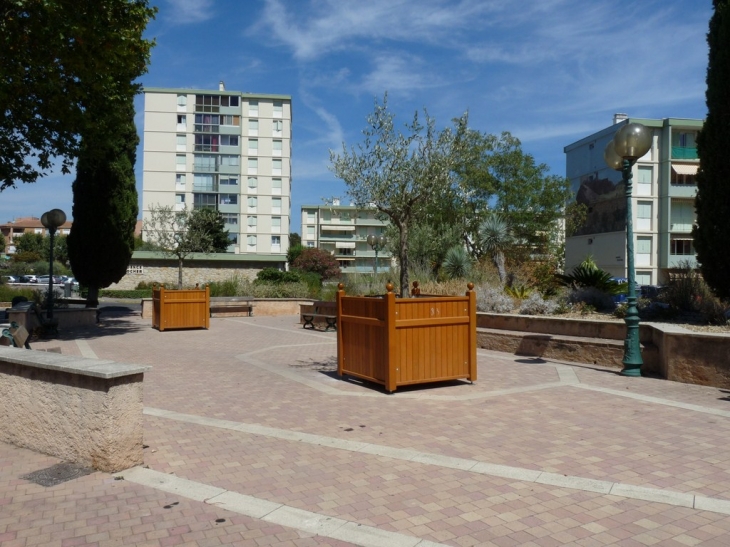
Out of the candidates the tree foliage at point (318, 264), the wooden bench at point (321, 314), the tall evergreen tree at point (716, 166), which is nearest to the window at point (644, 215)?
the tree foliage at point (318, 264)

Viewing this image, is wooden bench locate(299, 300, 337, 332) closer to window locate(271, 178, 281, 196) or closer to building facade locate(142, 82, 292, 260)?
building facade locate(142, 82, 292, 260)

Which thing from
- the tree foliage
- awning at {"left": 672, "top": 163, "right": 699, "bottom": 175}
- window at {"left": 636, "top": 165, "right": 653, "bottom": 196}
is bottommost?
the tree foliage

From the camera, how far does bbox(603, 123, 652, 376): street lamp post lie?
9359 millimetres

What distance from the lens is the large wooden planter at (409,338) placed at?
8156 millimetres

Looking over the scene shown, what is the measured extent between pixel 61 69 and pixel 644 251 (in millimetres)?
43839

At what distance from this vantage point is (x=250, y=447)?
5629mm

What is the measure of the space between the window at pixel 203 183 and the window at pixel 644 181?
44.8m

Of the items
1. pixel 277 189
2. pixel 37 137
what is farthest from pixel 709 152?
pixel 277 189

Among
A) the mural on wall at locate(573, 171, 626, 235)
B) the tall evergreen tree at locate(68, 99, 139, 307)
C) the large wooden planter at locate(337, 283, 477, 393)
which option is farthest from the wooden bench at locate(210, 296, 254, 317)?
the mural on wall at locate(573, 171, 626, 235)

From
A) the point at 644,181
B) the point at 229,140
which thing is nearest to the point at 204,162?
the point at 229,140

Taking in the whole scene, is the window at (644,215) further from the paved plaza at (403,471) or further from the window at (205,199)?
the window at (205,199)

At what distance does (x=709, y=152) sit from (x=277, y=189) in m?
61.4

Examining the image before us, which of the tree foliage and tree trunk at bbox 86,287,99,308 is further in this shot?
the tree foliage

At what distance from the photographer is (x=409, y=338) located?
8273 millimetres
